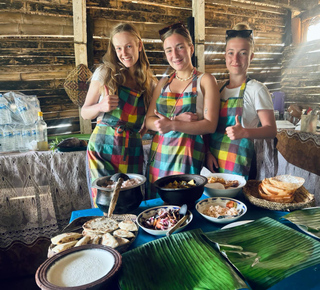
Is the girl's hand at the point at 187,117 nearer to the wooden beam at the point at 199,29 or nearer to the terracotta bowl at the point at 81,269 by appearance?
the terracotta bowl at the point at 81,269

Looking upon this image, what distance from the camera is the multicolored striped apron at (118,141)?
2.14m

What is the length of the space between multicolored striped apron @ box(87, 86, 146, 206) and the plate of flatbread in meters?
0.94

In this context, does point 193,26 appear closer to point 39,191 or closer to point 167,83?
point 167,83

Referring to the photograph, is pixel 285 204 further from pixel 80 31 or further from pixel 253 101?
pixel 80 31

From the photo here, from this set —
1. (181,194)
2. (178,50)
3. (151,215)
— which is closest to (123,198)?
(151,215)

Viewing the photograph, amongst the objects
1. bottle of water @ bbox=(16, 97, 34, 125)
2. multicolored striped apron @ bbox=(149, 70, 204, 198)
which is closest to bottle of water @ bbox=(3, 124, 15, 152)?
bottle of water @ bbox=(16, 97, 34, 125)

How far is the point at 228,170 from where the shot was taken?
198 cm

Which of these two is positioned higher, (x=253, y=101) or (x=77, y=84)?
Answer: (x=77, y=84)

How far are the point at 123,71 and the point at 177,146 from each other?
36.0 inches

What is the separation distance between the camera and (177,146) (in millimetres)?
1991

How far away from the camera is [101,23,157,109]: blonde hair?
2.09 meters

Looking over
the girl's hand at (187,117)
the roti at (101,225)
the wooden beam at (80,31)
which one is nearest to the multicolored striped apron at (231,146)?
the girl's hand at (187,117)

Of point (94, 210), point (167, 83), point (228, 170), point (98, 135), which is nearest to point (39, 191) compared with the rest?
point (98, 135)

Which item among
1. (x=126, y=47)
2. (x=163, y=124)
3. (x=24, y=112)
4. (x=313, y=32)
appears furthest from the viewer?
(x=313, y=32)
